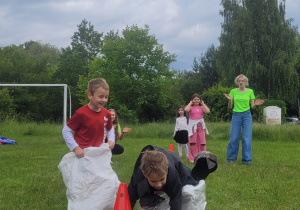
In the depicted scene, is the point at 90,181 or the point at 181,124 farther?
the point at 181,124

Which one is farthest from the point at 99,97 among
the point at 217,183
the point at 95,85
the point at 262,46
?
the point at 262,46

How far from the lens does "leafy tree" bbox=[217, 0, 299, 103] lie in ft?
112

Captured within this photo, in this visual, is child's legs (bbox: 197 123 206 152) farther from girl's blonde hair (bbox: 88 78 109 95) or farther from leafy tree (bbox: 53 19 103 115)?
leafy tree (bbox: 53 19 103 115)

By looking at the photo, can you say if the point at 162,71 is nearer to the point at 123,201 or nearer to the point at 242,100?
the point at 242,100

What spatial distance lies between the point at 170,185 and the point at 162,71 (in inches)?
982

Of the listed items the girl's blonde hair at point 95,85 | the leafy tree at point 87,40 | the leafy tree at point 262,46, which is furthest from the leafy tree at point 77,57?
the girl's blonde hair at point 95,85

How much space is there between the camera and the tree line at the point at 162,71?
89.4 feet

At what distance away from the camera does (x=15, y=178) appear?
6.30 m

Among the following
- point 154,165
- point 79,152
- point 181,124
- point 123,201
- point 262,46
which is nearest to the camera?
point 154,165


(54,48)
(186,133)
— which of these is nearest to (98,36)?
(54,48)

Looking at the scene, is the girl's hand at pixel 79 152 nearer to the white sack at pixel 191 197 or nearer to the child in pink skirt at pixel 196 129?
the white sack at pixel 191 197

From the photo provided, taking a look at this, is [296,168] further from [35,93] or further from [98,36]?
[98,36]

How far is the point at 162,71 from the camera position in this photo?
2784cm

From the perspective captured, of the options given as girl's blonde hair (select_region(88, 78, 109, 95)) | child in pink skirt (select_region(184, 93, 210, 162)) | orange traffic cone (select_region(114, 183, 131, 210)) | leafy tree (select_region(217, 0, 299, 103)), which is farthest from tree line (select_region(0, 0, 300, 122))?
orange traffic cone (select_region(114, 183, 131, 210))
